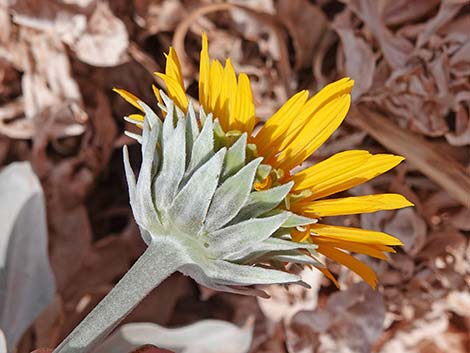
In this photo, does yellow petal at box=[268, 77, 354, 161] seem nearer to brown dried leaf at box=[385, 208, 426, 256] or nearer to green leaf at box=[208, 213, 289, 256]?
green leaf at box=[208, 213, 289, 256]

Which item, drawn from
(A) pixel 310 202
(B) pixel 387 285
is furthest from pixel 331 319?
(A) pixel 310 202

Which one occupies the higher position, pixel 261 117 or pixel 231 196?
pixel 231 196

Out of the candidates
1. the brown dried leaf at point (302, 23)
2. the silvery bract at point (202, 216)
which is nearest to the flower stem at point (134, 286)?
the silvery bract at point (202, 216)

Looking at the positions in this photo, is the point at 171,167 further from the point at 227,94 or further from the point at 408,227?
the point at 408,227

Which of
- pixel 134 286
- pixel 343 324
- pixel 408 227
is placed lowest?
pixel 343 324

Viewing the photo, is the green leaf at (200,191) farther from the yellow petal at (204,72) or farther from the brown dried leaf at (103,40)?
the brown dried leaf at (103,40)

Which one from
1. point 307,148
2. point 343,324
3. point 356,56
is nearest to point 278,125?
point 307,148

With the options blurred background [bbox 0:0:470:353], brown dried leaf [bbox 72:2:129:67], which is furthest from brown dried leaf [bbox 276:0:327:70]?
brown dried leaf [bbox 72:2:129:67]
